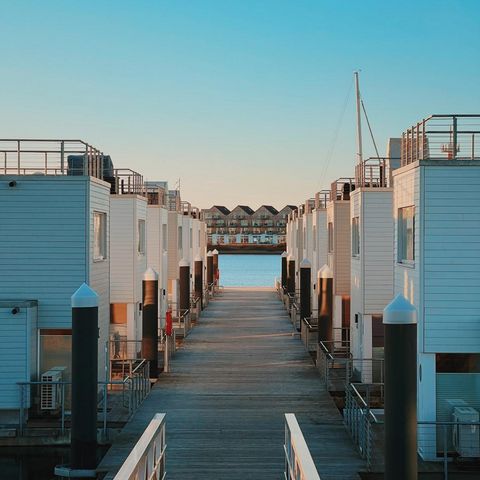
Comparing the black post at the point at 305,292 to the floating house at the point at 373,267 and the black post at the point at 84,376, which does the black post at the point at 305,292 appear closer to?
the floating house at the point at 373,267

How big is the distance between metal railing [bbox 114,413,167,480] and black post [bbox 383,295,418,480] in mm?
2561

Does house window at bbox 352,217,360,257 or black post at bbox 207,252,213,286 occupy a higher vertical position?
house window at bbox 352,217,360,257

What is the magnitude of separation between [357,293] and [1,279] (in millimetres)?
9449

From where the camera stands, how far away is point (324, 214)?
30.2 m

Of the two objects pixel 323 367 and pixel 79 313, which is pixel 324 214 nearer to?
pixel 323 367

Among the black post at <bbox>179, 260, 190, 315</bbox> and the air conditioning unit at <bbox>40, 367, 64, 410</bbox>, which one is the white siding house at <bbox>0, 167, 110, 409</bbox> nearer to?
the air conditioning unit at <bbox>40, 367, 64, 410</bbox>

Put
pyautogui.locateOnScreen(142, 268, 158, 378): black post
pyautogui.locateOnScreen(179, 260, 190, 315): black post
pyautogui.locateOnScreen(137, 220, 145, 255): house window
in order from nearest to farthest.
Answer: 1. pyautogui.locateOnScreen(142, 268, 158, 378): black post
2. pyautogui.locateOnScreen(137, 220, 145, 255): house window
3. pyautogui.locateOnScreen(179, 260, 190, 315): black post

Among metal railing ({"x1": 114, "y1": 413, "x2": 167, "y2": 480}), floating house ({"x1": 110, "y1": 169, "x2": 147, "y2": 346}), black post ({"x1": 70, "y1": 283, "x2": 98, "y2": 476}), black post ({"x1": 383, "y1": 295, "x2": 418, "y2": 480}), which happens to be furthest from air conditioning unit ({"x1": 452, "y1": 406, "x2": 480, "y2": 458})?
floating house ({"x1": 110, "y1": 169, "x2": 147, "y2": 346})

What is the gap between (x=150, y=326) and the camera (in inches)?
→ 765

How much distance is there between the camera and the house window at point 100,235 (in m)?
17.5

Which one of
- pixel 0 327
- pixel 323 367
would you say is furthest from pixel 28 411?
pixel 323 367

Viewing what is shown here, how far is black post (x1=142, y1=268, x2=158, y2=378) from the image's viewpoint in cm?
1939

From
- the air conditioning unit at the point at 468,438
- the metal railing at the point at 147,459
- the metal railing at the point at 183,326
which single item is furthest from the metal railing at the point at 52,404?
the metal railing at the point at 183,326

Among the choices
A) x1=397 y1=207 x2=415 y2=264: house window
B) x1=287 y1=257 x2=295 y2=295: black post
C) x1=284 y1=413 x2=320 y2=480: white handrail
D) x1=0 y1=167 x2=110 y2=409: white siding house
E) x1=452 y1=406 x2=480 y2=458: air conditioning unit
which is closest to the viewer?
x1=284 y1=413 x2=320 y2=480: white handrail
